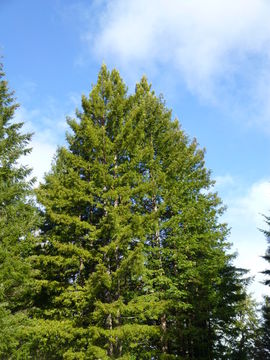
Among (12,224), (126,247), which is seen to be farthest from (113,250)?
(12,224)

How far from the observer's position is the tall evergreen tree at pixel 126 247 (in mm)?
11875

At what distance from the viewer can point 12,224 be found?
1205 cm

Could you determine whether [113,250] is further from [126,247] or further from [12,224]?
[12,224]

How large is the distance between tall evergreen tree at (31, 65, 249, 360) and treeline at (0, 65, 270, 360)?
0.06m

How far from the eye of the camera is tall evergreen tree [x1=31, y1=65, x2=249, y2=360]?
1188cm

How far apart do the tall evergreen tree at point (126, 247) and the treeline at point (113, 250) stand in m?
0.06

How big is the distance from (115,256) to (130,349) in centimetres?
402

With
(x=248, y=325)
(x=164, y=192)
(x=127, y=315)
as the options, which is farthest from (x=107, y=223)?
(x=248, y=325)

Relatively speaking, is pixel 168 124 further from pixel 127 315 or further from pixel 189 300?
pixel 127 315

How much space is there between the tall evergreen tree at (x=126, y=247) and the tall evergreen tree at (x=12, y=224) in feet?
3.71

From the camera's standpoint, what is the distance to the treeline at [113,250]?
11656 millimetres

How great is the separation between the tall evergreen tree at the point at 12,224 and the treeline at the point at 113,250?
5 cm

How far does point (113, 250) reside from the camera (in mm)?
12633

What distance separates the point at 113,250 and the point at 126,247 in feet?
2.33
